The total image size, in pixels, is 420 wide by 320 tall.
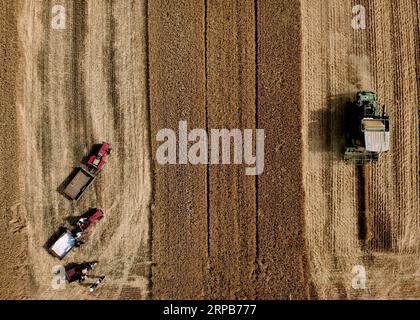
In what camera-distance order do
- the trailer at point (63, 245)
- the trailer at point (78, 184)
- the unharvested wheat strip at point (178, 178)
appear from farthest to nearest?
the unharvested wheat strip at point (178, 178) → the trailer at point (78, 184) → the trailer at point (63, 245)

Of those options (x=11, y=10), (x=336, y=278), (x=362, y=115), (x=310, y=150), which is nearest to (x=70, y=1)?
(x=11, y=10)

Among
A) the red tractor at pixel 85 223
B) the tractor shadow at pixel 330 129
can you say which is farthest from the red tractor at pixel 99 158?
the tractor shadow at pixel 330 129

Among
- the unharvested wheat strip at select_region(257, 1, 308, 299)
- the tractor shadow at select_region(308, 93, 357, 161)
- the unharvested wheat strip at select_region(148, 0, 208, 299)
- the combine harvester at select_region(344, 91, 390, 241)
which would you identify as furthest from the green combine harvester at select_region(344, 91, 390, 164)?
the unharvested wheat strip at select_region(148, 0, 208, 299)

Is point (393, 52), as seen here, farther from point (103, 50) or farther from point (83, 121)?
point (83, 121)

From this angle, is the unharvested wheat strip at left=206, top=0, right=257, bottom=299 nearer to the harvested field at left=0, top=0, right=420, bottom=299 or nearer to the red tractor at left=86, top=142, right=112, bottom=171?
the harvested field at left=0, top=0, right=420, bottom=299

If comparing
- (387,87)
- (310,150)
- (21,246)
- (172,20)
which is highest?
(172,20)

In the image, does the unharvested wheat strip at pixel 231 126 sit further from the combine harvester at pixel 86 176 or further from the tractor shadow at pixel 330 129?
the combine harvester at pixel 86 176

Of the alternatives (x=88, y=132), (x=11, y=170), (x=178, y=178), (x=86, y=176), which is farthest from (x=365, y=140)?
(x=11, y=170)
